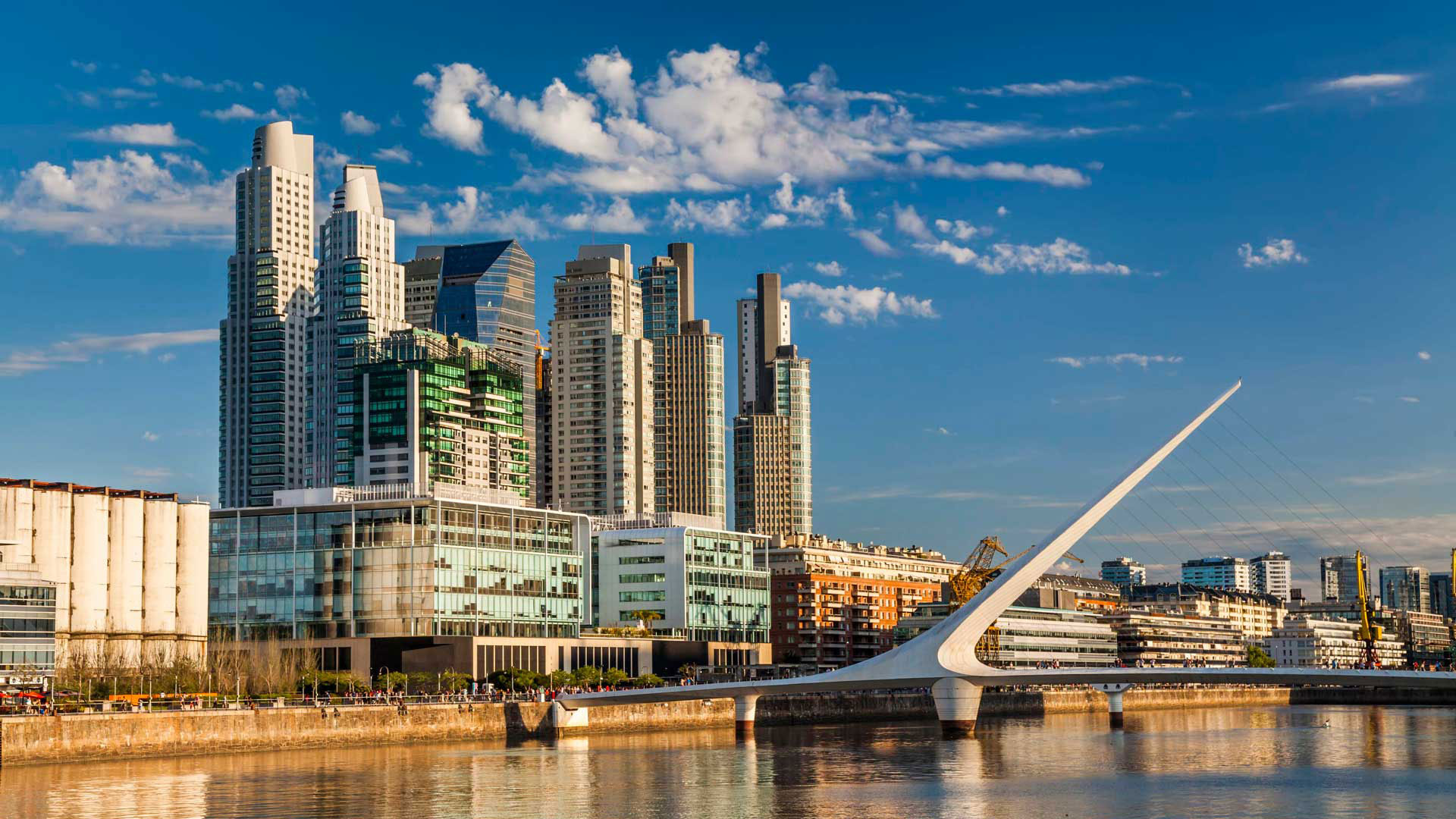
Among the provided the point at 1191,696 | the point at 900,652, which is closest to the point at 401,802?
the point at 900,652

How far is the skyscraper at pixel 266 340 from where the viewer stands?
7067 inches

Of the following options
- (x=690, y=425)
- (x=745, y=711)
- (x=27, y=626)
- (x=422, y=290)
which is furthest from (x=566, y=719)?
→ (x=422, y=290)

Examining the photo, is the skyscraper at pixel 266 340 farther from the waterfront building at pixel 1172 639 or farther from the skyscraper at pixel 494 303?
the waterfront building at pixel 1172 639

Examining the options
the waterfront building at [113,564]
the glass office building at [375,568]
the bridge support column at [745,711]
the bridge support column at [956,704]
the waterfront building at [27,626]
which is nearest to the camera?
the waterfront building at [27,626]

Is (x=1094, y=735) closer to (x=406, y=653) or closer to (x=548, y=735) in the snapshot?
(x=548, y=735)

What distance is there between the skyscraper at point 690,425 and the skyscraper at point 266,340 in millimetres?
37605

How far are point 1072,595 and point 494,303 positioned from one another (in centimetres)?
7280

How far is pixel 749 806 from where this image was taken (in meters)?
43.6

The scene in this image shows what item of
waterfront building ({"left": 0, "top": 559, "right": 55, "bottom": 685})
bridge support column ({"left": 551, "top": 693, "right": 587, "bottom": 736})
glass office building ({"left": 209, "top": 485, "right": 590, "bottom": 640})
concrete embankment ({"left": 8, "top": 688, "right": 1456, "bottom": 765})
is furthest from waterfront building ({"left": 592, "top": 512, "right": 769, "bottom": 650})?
waterfront building ({"left": 0, "top": 559, "right": 55, "bottom": 685})

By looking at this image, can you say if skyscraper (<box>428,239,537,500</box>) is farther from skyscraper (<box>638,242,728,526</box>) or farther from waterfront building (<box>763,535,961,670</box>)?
waterfront building (<box>763,535,961,670</box>)

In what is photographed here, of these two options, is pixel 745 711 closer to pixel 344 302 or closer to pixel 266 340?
pixel 344 302

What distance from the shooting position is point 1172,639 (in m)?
163

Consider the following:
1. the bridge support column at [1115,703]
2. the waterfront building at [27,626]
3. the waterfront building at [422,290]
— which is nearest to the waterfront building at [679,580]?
the bridge support column at [1115,703]

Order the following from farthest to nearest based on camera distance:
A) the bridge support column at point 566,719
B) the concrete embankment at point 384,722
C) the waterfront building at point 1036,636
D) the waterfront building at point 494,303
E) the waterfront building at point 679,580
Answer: the waterfront building at point 494,303 → the waterfront building at point 1036,636 → the waterfront building at point 679,580 → the bridge support column at point 566,719 → the concrete embankment at point 384,722
